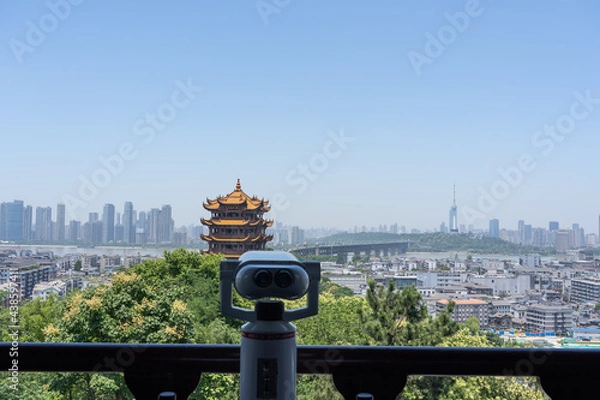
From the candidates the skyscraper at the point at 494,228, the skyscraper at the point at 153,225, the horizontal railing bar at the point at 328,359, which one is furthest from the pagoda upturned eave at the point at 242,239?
the horizontal railing bar at the point at 328,359

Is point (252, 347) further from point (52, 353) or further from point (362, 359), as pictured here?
point (52, 353)

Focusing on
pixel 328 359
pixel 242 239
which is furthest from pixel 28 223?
pixel 328 359

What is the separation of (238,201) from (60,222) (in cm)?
533

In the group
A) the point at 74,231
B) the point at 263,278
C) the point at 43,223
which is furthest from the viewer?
the point at 74,231

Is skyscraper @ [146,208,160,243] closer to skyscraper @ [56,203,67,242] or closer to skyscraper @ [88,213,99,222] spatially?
skyscraper @ [88,213,99,222]

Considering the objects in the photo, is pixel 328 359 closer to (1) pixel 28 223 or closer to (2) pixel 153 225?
(1) pixel 28 223

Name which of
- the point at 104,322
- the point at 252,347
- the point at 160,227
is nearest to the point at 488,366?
the point at 252,347

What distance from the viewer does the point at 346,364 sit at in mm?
707

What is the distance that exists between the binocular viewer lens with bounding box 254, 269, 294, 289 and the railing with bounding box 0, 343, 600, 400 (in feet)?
0.69

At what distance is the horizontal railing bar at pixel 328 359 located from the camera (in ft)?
2.30

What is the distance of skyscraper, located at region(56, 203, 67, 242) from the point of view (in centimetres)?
822

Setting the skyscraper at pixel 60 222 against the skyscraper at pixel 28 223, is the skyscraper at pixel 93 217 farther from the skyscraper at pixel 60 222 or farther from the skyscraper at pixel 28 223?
the skyscraper at pixel 28 223

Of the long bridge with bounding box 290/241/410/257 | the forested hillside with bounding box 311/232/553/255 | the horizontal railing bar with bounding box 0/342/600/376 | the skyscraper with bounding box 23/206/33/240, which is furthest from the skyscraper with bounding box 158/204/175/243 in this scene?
the horizontal railing bar with bounding box 0/342/600/376

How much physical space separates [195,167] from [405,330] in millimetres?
6024
